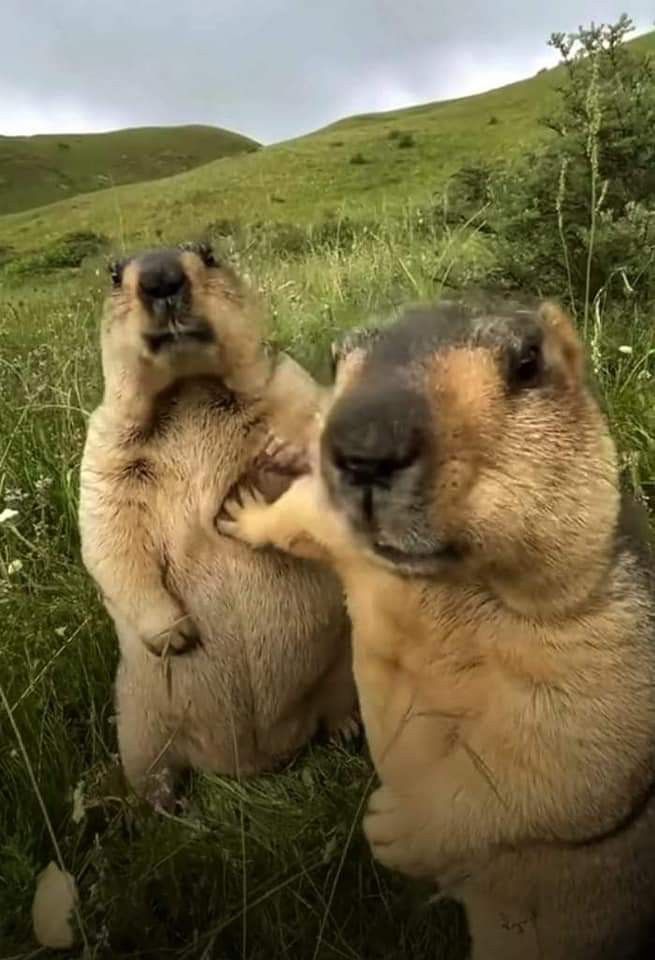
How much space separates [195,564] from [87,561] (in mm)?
372

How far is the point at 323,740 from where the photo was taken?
12.8 ft

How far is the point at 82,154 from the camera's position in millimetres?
93062

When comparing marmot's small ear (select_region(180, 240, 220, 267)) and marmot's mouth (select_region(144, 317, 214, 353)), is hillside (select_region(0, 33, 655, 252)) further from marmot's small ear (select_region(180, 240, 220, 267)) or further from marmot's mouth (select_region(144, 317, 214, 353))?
marmot's mouth (select_region(144, 317, 214, 353))

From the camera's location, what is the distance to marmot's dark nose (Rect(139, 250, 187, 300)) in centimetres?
352

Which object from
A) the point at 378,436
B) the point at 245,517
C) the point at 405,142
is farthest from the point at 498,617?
the point at 405,142

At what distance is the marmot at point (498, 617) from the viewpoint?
2.24 m

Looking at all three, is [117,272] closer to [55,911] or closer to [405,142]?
[55,911]

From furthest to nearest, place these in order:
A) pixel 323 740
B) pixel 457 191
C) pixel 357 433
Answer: pixel 457 191
pixel 323 740
pixel 357 433

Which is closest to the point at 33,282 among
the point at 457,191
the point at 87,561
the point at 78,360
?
the point at 457,191

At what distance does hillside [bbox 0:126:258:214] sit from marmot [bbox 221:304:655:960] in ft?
146

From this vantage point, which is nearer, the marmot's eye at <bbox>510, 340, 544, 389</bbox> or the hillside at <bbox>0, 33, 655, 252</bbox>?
the marmot's eye at <bbox>510, 340, 544, 389</bbox>

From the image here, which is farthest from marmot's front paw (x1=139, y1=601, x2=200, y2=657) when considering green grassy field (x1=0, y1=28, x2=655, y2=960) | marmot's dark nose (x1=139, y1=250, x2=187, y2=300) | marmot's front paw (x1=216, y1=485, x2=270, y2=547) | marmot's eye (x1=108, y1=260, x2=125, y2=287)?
marmot's eye (x1=108, y1=260, x2=125, y2=287)

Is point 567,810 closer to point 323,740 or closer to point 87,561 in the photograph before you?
point 323,740

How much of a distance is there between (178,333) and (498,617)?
139 cm
